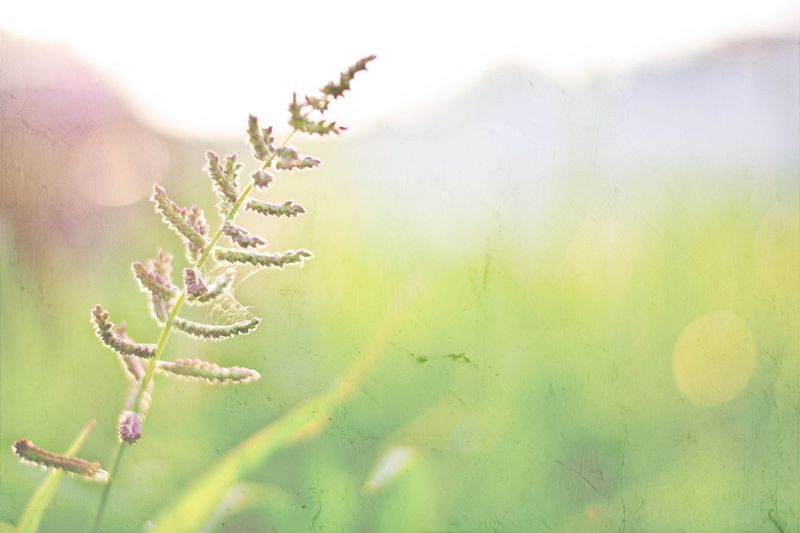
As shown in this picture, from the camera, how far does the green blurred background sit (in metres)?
1.66

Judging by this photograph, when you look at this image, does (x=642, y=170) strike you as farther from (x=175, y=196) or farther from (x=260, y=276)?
(x=175, y=196)

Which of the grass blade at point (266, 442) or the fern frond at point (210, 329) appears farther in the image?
the grass blade at point (266, 442)

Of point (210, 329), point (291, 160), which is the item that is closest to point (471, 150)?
point (291, 160)

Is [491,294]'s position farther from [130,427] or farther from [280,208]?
[130,427]

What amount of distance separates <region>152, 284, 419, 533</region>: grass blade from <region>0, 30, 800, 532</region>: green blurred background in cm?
3

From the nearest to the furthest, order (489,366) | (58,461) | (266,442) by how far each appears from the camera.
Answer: (58,461) → (266,442) → (489,366)

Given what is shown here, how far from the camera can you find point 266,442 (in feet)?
4.33

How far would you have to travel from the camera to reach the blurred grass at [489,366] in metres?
1.65

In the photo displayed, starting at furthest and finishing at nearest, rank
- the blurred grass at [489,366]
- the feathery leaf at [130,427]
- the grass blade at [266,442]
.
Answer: the blurred grass at [489,366] < the grass blade at [266,442] < the feathery leaf at [130,427]

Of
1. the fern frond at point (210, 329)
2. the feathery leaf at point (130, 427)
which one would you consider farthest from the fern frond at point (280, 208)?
the feathery leaf at point (130, 427)

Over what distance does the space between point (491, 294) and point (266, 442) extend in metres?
0.63

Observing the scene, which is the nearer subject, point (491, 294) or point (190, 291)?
point (190, 291)

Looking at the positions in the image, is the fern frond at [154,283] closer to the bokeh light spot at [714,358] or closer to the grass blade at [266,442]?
the grass blade at [266,442]

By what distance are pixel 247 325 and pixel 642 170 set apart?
123 cm
